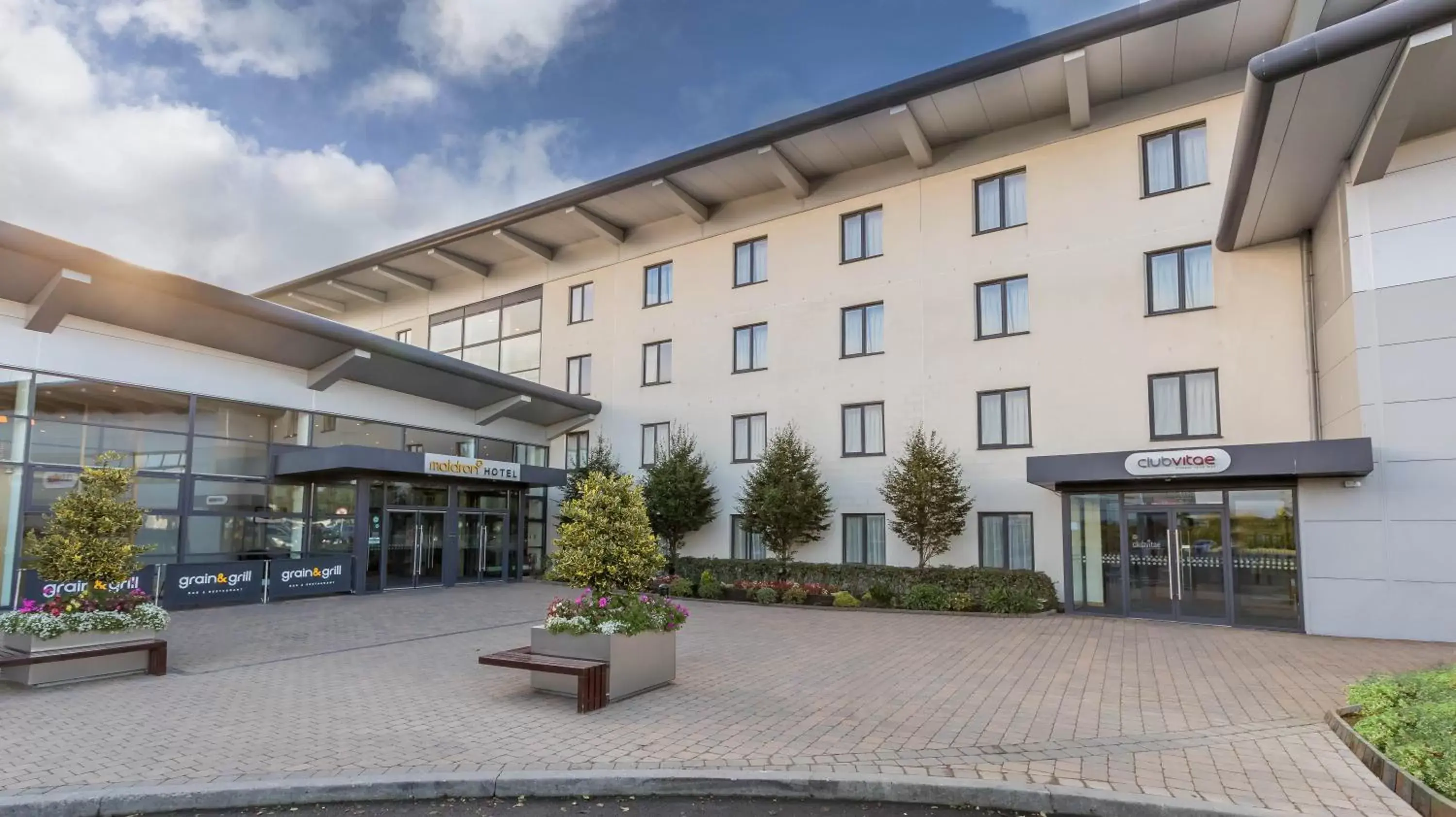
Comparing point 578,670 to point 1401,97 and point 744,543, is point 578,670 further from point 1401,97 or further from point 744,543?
point 744,543

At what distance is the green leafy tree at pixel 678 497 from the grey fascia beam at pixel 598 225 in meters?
7.32

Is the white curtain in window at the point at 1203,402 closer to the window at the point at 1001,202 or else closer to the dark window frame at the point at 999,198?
the dark window frame at the point at 999,198

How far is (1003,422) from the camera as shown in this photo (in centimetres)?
1891

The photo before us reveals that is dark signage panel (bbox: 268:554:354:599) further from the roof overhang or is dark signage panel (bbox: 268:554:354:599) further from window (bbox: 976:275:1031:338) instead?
window (bbox: 976:275:1031:338)

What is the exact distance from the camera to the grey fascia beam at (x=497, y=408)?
24.2m

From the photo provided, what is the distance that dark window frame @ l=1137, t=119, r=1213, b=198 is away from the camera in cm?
1695

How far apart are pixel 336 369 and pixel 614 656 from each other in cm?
1455

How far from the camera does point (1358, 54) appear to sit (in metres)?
10.4

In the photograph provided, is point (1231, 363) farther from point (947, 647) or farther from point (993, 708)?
point (993, 708)

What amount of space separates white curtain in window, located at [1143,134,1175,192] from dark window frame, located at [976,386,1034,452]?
492 centimetres

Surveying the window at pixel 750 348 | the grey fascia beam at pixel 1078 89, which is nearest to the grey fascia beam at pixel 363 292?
the window at pixel 750 348

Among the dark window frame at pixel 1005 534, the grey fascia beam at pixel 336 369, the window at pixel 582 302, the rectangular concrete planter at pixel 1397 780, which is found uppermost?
the window at pixel 582 302

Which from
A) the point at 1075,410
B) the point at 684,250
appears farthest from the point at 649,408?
the point at 1075,410

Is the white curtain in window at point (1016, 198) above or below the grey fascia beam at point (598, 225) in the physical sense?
below
